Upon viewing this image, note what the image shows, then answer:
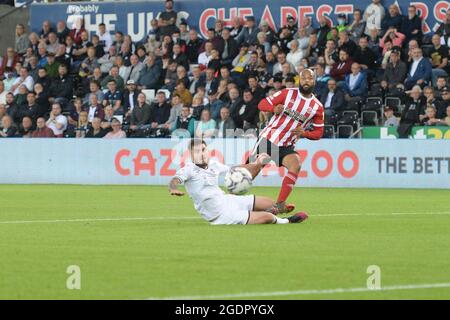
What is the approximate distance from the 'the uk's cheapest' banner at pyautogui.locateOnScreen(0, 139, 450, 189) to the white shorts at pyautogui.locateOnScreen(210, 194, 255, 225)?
37.1 ft

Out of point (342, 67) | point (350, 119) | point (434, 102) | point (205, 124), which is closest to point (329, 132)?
point (350, 119)

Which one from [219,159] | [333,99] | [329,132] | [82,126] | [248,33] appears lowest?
[219,159]

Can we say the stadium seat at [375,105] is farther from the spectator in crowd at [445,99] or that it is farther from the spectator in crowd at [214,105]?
the spectator in crowd at [214,105]

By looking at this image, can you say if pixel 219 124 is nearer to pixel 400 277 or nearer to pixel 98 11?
pixel 98 11

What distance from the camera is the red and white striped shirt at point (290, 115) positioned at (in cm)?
1791

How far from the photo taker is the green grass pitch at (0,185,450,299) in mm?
9289

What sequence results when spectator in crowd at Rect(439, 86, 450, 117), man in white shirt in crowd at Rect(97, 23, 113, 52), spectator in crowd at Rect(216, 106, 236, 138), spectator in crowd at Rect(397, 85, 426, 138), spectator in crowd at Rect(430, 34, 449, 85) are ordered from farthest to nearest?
man in white shirt in crowd at Rect(97, 23, 113, 52) < spectator in crowd at Rect(216, 106, 236, 138) < spectator in crowd at Rect(430, 34, 449, 85) < spectator in crowd at Rect(397, 85, 426, 138) < spectator in crowd at Rect(439, 86, 450, 117)

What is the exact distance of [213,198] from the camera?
1515cm

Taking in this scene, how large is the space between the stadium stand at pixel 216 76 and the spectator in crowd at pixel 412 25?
2 centimetres

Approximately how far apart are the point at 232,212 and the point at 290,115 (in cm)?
310

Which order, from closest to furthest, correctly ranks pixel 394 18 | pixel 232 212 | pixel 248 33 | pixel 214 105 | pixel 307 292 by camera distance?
1. pixel 307 292
2. pixel 232 212
3. pixel 394 18
4. pixel 214 105
5. pixel 248 33

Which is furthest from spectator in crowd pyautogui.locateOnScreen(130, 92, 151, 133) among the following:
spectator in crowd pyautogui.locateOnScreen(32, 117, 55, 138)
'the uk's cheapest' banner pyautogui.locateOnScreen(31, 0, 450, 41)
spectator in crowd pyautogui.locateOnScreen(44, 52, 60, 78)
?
spectator in crowd pyautogui.locateOnScreen(44, 52, 60, 78)

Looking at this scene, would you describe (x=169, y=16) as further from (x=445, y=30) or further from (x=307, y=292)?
(x=307, y=292)

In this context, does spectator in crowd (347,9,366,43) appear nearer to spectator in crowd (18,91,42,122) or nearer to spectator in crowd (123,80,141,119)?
spectator in crowd (123,80,141,119)
